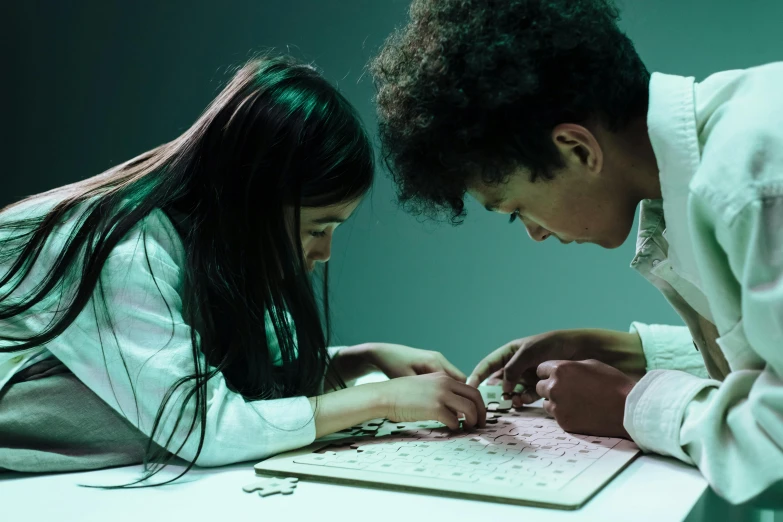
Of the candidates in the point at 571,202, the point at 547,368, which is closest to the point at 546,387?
the point at 547,368

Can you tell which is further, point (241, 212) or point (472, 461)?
point (241, 212)

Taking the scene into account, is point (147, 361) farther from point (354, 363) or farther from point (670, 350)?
point (670, 350)

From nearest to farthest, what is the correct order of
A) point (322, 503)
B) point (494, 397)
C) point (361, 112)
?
point (322, 503) < point (494, 397) < point (361, 112)

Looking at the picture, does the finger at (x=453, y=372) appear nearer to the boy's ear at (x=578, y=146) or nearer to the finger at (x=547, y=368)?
the finger at (x=547, y=368)

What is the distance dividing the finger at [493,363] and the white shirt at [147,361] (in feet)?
1.49

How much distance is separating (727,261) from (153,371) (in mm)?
708

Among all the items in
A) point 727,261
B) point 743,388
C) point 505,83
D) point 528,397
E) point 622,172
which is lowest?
point 528,397

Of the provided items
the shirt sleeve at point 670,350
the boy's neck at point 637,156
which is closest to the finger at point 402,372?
the shirt sleeve at point 670,350

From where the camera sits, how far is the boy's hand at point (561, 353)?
134cm

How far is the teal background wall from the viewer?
193 centimetres

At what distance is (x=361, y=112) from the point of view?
2.22 m

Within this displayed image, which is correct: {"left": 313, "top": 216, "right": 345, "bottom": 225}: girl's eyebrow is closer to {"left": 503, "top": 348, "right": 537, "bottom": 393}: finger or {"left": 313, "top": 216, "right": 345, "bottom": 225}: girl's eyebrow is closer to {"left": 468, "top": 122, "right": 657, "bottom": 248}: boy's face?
{"left": 468, "top": 122, "right": 657, "bottom": 248}: boy's face

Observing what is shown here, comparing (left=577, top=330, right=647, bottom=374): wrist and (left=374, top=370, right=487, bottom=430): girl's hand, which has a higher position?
(left=374, top=370, right=487, bottom=430): girl's hand

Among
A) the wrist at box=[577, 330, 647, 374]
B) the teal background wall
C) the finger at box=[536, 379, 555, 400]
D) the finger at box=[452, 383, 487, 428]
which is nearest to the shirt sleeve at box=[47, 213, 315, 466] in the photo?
the finger at box=[452, 383, 487, 428]
